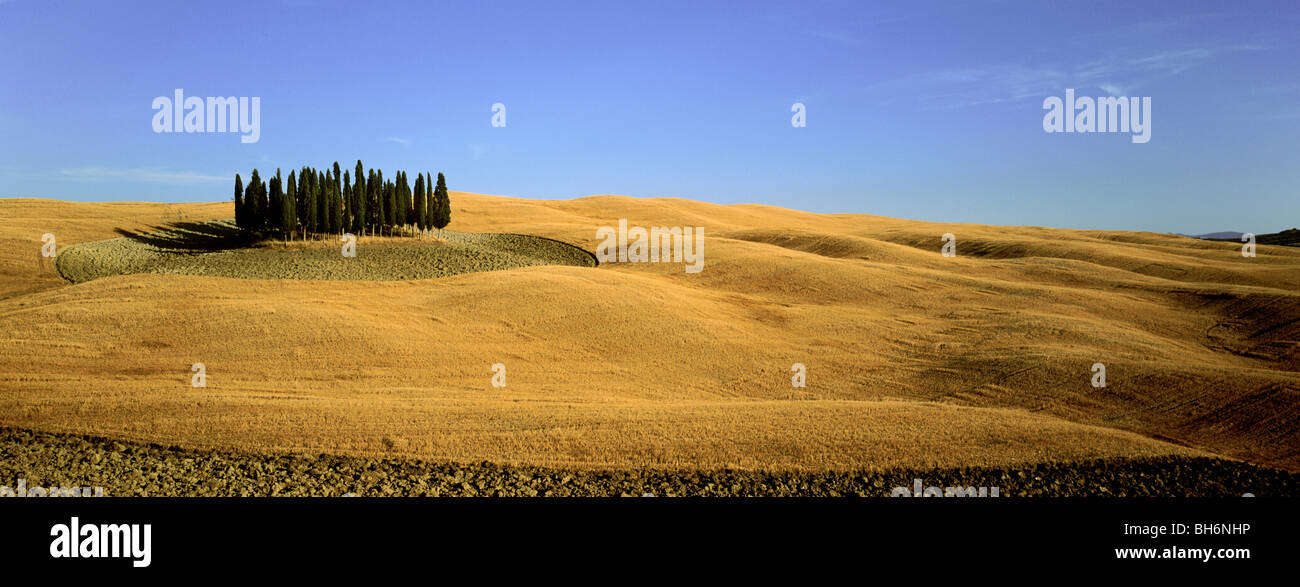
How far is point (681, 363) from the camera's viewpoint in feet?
78.9

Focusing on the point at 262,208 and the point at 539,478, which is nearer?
the point at 539,478

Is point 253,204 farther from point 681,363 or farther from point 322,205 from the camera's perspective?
point 681,363

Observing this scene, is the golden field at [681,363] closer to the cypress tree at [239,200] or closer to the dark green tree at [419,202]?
the cypress tree at [239,200]

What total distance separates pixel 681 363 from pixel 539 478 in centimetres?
1083

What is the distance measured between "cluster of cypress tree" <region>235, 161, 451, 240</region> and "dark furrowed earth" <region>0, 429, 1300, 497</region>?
114 feet

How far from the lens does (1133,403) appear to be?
19.2 m

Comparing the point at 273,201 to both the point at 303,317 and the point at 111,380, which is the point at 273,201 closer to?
the point at 303,317

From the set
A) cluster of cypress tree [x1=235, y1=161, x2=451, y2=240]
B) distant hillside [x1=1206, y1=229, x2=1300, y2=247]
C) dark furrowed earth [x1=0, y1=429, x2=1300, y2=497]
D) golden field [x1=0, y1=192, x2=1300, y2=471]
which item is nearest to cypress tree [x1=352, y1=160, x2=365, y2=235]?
cluster of cypress tree [x1=235, y1=161, x2=451, y2=240]

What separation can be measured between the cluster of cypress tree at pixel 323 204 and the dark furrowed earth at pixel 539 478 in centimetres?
3485

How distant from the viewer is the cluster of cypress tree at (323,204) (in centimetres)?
4712

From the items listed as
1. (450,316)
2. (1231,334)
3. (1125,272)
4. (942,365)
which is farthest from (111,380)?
(1125,272)

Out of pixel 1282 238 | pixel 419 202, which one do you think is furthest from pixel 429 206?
pixel 1282 238

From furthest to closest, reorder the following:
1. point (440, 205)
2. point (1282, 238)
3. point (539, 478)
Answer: point (1282, 238) → point (440, 205) → point (539, 478)

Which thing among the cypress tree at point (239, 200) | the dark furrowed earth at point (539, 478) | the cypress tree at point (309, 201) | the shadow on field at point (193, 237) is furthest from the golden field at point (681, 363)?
the cypress tree at point (309, 201)
